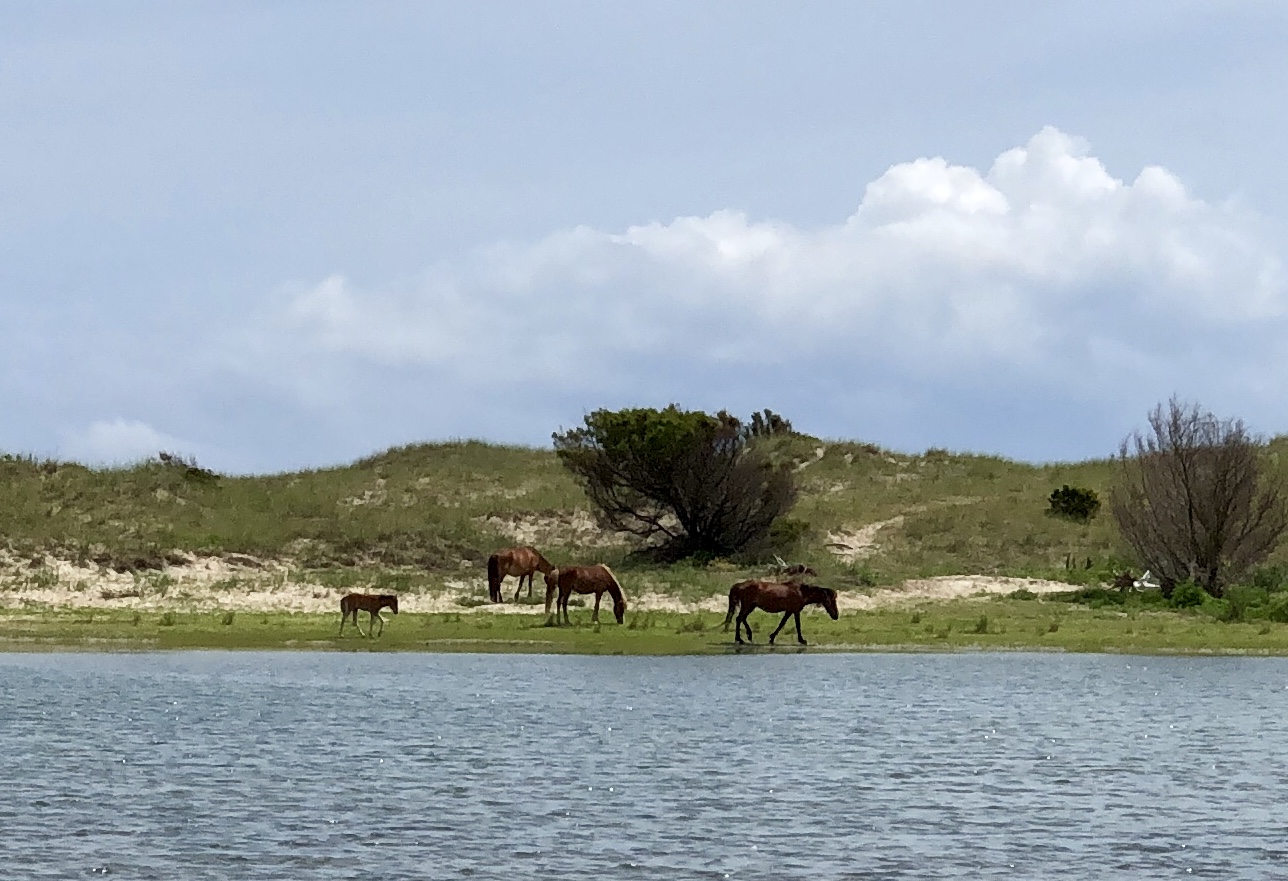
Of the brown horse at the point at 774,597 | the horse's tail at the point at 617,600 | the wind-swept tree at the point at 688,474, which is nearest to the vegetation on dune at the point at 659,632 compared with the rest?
the horse's tail at the point at 617,600

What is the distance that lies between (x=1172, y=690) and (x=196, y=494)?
40635 millimetres

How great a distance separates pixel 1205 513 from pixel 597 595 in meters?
17.9

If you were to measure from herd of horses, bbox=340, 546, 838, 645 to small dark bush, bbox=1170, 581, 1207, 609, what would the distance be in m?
9.23

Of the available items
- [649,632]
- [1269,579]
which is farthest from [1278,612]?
[649,632]

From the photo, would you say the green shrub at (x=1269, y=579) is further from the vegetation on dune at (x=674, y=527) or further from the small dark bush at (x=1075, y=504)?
the small dark bush at (x=1075, y=504)

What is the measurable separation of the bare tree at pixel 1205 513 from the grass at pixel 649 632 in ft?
14.6

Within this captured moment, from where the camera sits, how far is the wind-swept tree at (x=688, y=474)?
5781cm

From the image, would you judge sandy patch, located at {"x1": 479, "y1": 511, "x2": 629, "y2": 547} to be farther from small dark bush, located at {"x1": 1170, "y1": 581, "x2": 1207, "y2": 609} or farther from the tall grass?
small dark bush, located at {"x1": 1170, "y1": 581, "x2": 1207, "y2": 609}

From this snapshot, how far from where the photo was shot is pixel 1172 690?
29.5m

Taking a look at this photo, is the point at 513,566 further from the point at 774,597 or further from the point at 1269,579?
the point at 1269,579

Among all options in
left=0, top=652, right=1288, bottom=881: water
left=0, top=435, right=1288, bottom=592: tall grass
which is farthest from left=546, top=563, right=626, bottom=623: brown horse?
left=0, top=435, right=1288, bottom=592: tall grass

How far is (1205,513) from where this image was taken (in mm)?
48031

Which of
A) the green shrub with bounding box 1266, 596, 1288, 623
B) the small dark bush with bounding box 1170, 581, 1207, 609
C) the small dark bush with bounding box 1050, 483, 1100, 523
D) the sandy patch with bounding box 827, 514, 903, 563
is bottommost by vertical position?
the green shrub with bounding box 1266, 596, 1288, 623

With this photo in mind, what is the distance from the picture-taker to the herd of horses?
119 ft
